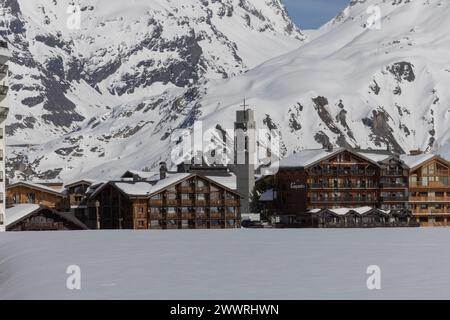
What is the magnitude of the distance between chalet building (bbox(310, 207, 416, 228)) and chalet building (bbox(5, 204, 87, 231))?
44.1 metres

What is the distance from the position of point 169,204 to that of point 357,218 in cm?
Result: 3256

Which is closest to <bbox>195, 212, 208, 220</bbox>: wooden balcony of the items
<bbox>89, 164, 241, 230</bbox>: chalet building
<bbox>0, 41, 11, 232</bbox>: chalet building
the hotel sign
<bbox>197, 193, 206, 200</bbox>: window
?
<bbox>89, 164, 241, 230</bbox>: chalet building

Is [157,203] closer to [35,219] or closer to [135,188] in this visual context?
[135,188]

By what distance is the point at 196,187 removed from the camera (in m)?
181

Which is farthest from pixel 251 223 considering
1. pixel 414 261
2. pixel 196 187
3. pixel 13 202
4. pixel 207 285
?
pixel 207 285

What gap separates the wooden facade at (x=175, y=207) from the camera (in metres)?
177

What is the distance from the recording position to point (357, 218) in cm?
19038

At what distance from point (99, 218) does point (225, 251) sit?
333ft

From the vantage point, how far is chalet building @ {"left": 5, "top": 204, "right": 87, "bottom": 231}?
509ft

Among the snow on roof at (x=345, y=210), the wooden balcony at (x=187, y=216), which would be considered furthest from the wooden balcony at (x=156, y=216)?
the snow on roof at (x=345, y=210)

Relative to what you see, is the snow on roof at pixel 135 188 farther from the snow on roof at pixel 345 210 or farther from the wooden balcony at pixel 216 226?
the snow on roof at pixel 345 210

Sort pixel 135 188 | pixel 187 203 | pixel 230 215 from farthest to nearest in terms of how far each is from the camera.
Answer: pixel 230 215
pixel 135 188
pixel 187 203

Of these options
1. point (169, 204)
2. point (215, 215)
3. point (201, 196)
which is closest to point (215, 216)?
point (215, 215)
